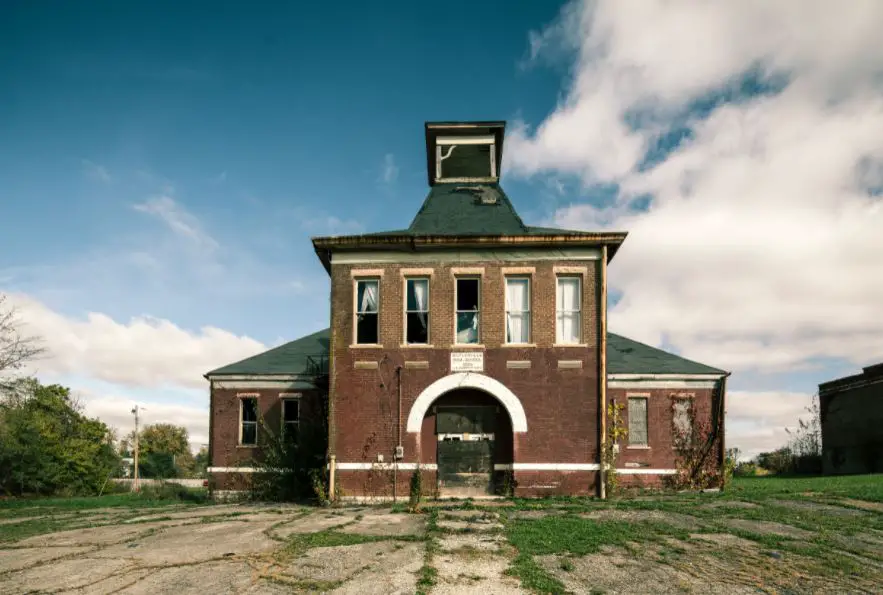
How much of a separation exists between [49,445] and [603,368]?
3920 centimetres

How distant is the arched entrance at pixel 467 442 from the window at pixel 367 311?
2.87 m

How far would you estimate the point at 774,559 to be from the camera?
1087 cm

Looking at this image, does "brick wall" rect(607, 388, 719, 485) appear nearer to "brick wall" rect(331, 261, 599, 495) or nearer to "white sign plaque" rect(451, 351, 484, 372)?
"brick wall" rect(331, 261, 599, 495)

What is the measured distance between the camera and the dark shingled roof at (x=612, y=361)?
2370 cm

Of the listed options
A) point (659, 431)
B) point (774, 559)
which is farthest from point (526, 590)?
point (659, 431)

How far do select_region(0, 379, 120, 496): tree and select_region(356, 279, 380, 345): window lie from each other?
19.7 meters

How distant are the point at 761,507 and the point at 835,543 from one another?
15.3 feet

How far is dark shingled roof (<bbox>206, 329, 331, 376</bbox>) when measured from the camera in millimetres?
24406

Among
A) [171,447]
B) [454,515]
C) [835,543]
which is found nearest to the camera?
[835,543]

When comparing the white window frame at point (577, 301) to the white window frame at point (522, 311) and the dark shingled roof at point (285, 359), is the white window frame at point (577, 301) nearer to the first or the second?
the white window frame at point (522, 311)

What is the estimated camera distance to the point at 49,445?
4184 centimetres

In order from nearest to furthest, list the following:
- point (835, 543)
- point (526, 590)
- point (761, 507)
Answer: point (526, 590)
point (835, 543)
point (761, 507)

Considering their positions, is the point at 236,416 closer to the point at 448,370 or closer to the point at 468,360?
the point at 448,370

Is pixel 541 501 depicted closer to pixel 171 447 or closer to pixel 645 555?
pixel 645 555
